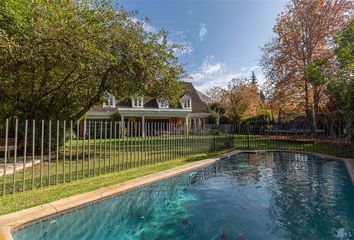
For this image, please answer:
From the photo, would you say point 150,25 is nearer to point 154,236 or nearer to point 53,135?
point 53,135

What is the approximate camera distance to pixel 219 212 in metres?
6.37

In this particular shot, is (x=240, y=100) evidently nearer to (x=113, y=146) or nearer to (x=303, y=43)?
(x=303, y=43)

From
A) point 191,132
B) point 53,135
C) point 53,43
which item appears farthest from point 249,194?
point 53,135

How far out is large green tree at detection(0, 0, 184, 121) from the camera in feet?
29.0

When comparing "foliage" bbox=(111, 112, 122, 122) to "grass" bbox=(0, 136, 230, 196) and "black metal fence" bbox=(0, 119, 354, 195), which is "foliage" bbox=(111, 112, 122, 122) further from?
"grass" bbox=(0, 136, 230, 196)

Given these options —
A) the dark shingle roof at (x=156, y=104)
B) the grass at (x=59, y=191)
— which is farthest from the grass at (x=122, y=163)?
the dark shingle roof at (x=156, y=104)

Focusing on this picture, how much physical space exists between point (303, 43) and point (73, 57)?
72.7ft

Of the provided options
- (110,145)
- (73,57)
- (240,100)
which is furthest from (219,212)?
(240,100)

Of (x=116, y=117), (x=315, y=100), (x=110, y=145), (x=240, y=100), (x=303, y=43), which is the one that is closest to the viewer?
(x=110, y=145)

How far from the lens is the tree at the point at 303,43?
73.3 ft

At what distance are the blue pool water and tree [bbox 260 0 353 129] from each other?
51.9 feet

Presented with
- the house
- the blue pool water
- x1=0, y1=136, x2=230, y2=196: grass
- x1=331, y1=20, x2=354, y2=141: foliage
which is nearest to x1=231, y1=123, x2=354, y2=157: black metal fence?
x1=331, y1=20, x2=354, y2=141: foliage

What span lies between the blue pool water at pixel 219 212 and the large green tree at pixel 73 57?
19.1 ft

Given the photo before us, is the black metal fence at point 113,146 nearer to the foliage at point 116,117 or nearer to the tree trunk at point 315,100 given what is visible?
the tree trunk at point 315,100
